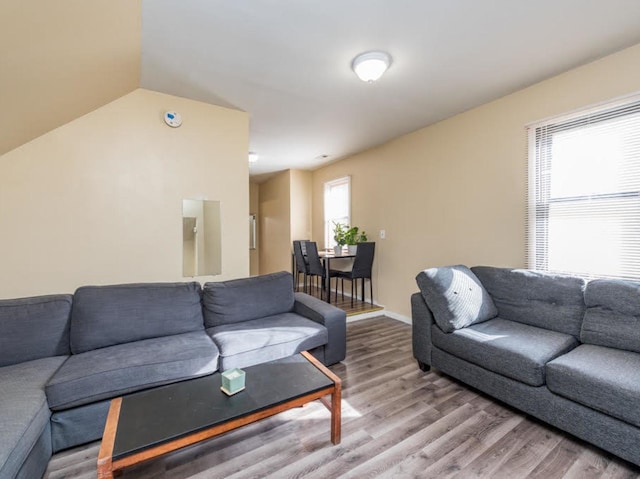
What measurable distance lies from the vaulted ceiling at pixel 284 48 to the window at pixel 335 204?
2180 mm

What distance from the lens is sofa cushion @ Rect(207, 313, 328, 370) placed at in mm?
1965

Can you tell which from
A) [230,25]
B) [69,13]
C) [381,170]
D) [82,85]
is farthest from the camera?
[381,170]

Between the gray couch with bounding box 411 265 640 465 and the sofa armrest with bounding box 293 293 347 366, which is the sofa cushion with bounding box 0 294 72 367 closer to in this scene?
the sofa armrest with bounding box 293 293 347 366

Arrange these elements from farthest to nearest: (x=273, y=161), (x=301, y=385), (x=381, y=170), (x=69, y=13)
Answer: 1. (x=273, y=161)
2. (x=381, y=170)
3. (x=301, y=385)
4. (x=69, y=13)

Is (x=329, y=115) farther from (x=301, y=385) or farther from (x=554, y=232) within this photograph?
(x=301, y=385)

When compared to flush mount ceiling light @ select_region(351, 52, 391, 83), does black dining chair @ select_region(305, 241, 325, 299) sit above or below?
below

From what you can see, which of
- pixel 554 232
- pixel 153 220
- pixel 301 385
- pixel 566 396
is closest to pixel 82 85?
pixel 153 220

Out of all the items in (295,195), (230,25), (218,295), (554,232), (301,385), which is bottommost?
(301,385)

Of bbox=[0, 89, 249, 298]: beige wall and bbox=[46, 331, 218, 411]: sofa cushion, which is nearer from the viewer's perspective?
bbox=[46, 331, 218, 411]: sofa cushion

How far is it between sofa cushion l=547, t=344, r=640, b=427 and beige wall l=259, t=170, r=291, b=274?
4.54 metres

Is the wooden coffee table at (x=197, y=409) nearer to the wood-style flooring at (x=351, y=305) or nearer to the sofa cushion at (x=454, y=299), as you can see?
the sofa cushion at (x=454, y=299)

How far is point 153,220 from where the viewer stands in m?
2.65

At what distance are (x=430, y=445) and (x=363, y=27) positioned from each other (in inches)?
98.1

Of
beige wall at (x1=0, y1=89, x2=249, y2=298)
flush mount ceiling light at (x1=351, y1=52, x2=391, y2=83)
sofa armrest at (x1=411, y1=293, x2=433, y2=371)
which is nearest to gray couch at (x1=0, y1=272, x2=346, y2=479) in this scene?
beige wall at (x1=0, y1=89, x2=249, y2=298)
